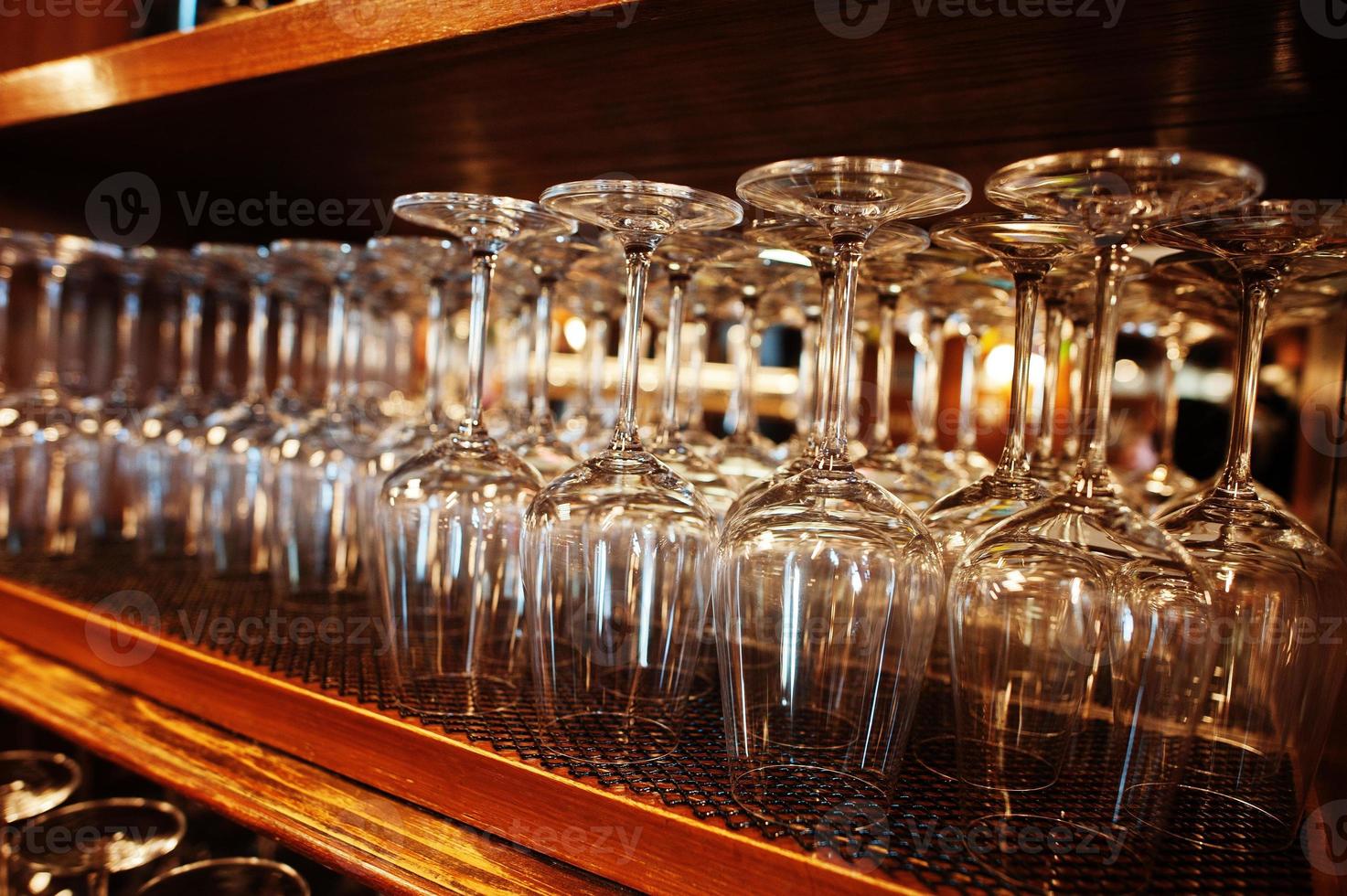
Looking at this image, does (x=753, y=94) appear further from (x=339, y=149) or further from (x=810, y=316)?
(x=339, y=149)

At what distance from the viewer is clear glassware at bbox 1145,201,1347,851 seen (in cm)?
61

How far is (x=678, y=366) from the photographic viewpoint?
86 centimetres

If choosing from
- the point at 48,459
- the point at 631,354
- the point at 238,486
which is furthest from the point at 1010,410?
the point at 48,459

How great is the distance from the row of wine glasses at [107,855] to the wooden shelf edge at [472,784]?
176 mm

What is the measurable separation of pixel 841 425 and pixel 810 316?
1.37ft

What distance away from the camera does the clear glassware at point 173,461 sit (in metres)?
1.32

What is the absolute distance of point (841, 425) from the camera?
2.07ft

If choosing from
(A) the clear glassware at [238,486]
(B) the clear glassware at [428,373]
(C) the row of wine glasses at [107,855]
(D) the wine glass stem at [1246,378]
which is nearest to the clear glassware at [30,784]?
(C) the row of wine glasses at [107,855]

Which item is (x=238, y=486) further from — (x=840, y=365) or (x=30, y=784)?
(x=840, y=365)

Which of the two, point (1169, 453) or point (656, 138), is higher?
point (656, 138)

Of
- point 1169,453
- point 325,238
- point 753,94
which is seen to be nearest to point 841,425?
point 753,94

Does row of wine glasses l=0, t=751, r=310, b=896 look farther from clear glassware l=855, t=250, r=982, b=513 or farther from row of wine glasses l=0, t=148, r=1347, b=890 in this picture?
clear glassware l=855, t=250, r=982, b=513

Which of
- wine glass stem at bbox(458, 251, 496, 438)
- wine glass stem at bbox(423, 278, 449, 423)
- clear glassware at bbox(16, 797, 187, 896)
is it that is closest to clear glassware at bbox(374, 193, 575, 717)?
wine glass stem at bbox(458, 251, 496, 438)

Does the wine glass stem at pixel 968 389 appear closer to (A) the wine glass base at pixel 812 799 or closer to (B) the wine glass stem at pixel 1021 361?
(B) the wine glass stem at pixel 1021 361
